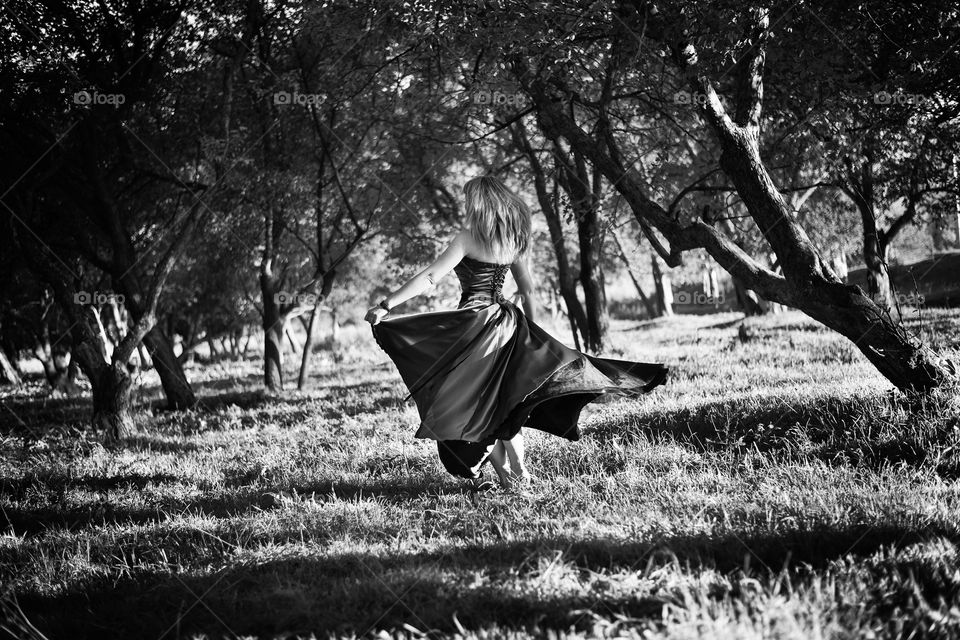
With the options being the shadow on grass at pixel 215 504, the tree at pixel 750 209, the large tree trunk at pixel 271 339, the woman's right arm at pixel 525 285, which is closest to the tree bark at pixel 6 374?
the large tree trunk at pixel 271 339

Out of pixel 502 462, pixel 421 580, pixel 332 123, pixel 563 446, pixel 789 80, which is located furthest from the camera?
pixel 332 123

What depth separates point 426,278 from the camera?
499 centimetres

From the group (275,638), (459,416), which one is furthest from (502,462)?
(275,638)

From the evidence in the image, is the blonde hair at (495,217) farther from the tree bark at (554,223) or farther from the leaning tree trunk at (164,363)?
the leaning tree trunk at (164,363)

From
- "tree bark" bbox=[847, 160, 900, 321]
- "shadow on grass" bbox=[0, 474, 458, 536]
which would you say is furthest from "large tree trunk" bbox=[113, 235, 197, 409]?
"tree bark" bbox=[847, 160, 900, 321]

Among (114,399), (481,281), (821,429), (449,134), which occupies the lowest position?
(821,429)

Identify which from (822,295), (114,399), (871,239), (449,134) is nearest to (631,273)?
(871,239)

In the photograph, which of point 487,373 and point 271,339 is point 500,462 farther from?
point 271,339

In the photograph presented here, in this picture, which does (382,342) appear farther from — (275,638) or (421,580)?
(275,638)

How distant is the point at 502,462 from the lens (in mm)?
5223

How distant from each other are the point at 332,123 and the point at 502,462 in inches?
415

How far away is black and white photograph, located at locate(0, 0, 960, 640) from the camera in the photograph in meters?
3.38

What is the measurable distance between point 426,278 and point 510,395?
0.98 meters

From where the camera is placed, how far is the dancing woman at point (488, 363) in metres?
4.86
